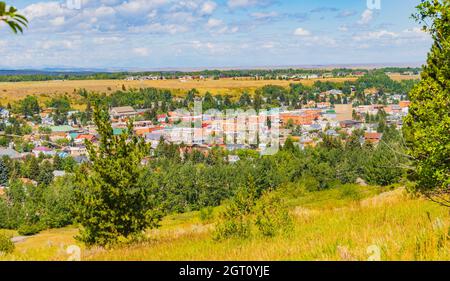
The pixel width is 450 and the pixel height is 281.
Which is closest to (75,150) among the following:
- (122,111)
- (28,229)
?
(122,111)

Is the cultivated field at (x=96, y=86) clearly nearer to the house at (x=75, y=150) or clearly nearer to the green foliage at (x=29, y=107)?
the green foliage at (x=29, y=107)

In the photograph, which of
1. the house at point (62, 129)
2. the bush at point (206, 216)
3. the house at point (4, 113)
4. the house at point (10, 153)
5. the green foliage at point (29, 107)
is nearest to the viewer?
the bush at point (206, 216)

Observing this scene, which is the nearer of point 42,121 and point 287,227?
point 287,227

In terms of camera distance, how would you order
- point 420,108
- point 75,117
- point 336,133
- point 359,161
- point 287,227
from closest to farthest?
point 420,108 < point 287,227 < point 359,161 < point 336,133 < point 75,117

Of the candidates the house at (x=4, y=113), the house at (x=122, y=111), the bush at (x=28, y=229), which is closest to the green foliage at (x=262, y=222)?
the bush at (x=28, y=229)

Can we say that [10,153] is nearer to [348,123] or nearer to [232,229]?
[348,123]

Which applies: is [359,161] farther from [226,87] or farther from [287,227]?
[226,87]

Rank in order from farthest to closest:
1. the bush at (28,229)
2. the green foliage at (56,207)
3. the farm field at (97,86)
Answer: the farm field at (97,86), the green foliage at (56,207), the bush at (28,229)
